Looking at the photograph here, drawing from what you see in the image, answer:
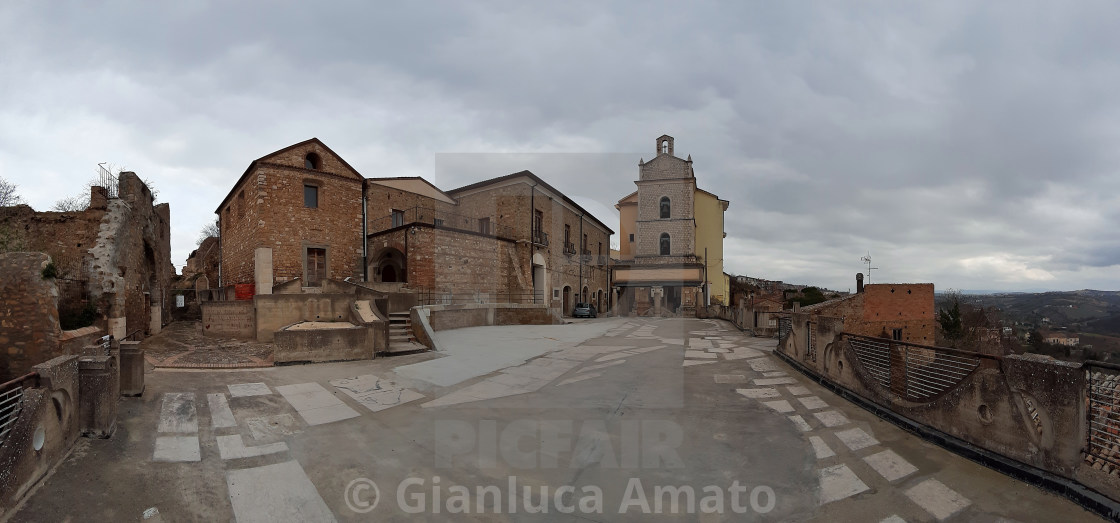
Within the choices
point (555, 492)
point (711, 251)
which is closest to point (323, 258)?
point (555, 492)

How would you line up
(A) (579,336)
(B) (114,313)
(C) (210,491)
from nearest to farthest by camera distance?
1. (C) (210,491)
2. (B) (114,313)
3. (A) (579,336)

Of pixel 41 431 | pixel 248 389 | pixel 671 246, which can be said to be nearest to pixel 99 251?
pixel 248 389

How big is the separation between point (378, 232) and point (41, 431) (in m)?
17.3

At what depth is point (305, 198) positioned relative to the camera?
1842cm

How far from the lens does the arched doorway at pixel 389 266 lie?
68.5 ft

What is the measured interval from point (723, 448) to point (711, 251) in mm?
36986

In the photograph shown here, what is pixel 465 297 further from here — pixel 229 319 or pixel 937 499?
pixel 937 499

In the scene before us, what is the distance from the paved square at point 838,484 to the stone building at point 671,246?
99.4 feet

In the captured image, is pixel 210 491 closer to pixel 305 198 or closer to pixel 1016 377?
pixel 1016 377

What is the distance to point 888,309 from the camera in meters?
19.7

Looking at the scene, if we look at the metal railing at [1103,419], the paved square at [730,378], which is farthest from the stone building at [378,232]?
the metal railing at [1103,419]

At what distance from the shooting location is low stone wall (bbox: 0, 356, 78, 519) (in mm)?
3207

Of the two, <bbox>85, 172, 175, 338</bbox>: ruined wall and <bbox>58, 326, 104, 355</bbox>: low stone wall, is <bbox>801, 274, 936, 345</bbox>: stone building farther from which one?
<bbox>85, 172, 175, 338</bbox>: ruined wall

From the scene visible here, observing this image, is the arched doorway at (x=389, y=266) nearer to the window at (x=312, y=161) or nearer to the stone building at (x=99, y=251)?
the window at (x=312, y=161)
